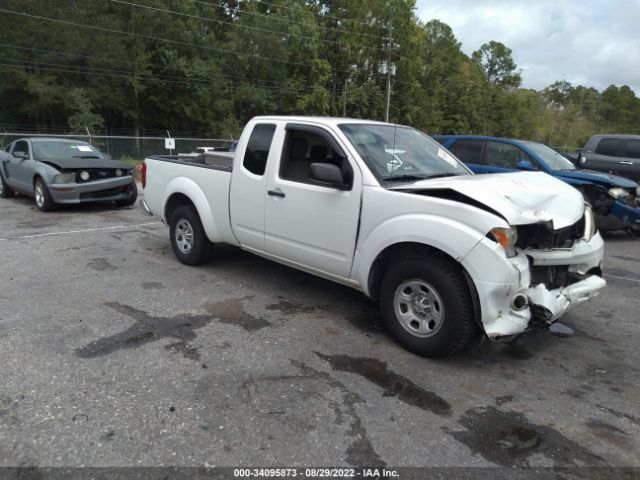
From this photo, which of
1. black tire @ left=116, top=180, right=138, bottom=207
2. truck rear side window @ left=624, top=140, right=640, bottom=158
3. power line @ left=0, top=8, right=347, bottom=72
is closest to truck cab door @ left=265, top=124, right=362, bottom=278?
black tire @ left=116, top=180, right=138, bottom=207

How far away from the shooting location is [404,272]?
3.89m

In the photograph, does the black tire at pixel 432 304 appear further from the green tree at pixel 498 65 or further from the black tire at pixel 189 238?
the green tree at pixel 498 65

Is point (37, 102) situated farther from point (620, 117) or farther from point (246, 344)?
point (620, 117)

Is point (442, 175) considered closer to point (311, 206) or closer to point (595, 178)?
point (311, 206)

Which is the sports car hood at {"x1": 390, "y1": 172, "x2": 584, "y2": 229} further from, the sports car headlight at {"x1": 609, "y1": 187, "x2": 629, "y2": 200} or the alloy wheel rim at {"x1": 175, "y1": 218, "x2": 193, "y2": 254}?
the sports car headlight at {"x1": 609, "y1": 187, "x2": 629, "y2": 200}

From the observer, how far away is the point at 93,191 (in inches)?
391

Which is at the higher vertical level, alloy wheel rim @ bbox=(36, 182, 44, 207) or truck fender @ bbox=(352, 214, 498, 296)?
truck fender @ bbox=(352, 214, 498, 296)

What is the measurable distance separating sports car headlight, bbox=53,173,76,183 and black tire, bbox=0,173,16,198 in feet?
9.94

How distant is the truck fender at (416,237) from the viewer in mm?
3543

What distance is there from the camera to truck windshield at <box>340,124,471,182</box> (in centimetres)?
441

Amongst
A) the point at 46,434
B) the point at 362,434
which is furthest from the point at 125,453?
the point at 362,434

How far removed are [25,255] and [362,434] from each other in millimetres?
5703

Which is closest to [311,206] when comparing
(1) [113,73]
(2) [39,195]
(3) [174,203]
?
(3) [174,203]

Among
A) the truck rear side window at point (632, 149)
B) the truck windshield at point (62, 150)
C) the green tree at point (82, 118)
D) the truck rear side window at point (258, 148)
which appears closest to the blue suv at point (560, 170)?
the truck rear side window at point (632, 149)
